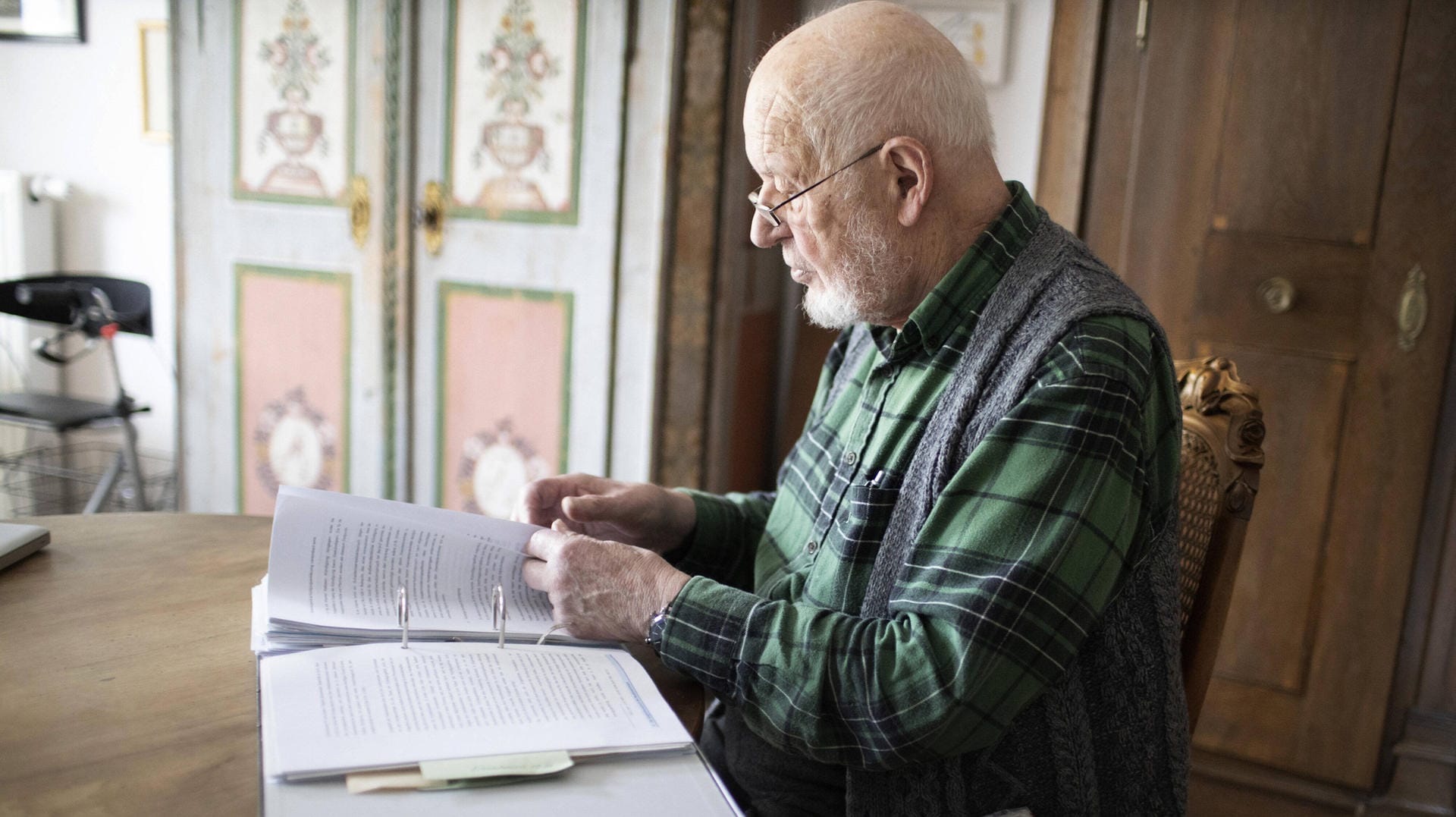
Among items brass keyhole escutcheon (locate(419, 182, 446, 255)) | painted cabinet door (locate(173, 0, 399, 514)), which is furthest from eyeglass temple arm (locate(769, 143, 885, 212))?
painted cabinet door (locate(173, 0, 399, 514))

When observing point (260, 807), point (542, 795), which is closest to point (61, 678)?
point (260, 807)

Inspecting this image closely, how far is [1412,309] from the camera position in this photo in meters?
2.03

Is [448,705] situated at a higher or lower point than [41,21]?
lower

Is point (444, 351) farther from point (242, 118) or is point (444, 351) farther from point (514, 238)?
point (242, 118)

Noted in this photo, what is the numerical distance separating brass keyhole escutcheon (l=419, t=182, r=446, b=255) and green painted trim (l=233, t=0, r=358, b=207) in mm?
198

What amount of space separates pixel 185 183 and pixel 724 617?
A: 2460 mm

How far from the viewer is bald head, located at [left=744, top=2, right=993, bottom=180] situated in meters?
1.07

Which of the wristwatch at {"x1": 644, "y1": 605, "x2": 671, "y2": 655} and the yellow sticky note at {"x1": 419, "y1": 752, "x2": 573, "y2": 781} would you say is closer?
the yellow sticky note at {"x1": 419, "y1": 752, "x2": 573, "y2": 781}

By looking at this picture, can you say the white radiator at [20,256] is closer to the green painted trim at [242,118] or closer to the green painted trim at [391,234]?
the green painted trim at [242,118]

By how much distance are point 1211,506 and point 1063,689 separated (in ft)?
0.93

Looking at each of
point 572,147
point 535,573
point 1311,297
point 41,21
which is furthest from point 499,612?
point 41,21

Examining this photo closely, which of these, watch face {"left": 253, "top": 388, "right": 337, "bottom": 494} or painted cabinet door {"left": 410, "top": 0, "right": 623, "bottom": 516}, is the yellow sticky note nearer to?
painted cabinet door {"left": 410, "top": 0, "right": 623, "bottom": 516}

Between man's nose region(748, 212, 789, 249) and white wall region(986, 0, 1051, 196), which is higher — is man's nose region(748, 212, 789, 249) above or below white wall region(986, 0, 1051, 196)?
below

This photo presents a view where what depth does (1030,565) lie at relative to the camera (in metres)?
0.87
